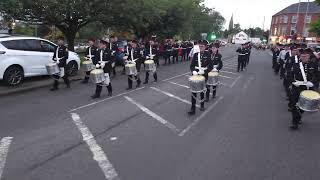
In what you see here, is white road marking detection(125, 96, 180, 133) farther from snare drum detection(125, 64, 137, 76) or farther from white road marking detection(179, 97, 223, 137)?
snare drum detection(125, 64, 137, 76)

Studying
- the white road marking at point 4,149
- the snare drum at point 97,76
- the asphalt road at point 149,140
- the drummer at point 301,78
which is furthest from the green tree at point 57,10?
the drummer at point 301,78

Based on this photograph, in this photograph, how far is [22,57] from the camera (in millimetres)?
14383

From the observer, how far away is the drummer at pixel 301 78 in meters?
9.31

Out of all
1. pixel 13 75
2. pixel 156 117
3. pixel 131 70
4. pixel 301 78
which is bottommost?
pixel 156 117

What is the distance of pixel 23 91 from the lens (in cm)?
1388

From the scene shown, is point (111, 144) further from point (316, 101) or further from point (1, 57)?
point (1, 57)

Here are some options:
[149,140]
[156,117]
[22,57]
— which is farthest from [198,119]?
[22,57]

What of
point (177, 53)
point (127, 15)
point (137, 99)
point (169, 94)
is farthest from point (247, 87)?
point (177, 53)

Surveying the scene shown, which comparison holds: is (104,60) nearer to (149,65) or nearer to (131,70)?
(131,70)

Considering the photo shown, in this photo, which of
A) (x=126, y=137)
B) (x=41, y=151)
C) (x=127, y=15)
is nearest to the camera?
(x=41, y=151)

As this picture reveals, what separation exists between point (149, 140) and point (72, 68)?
10302 mm

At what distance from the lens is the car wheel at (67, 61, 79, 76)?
17194mm

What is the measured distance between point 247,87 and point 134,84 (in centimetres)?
472

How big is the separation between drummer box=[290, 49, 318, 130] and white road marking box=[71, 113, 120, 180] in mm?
4634
